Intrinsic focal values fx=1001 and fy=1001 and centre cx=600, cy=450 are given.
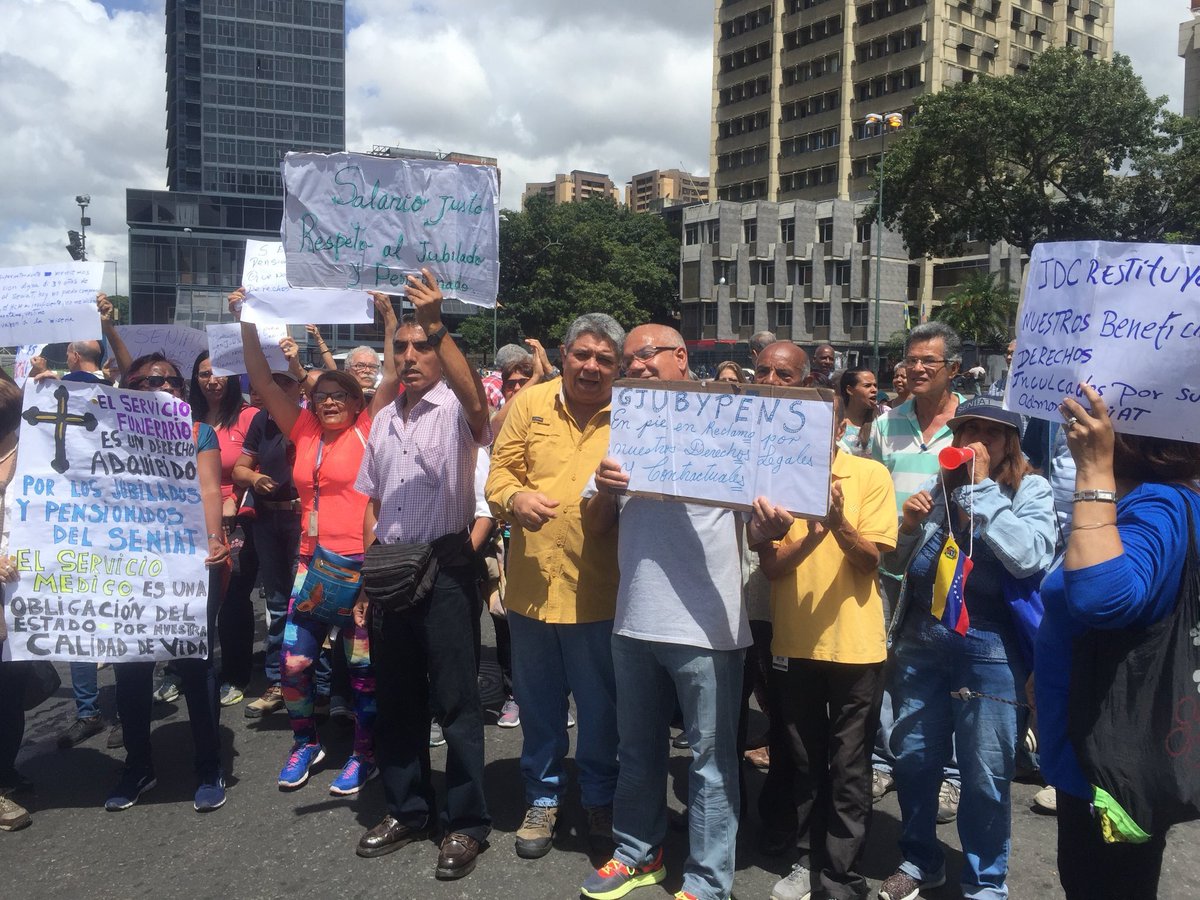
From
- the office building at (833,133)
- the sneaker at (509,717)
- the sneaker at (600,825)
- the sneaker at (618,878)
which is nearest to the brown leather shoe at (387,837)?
the sneaker at (600,825)

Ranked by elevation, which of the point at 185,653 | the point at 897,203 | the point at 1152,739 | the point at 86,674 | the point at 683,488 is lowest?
the point at 86,674

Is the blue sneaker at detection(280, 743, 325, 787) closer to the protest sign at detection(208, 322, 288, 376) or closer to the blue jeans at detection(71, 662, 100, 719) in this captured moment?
the blue jeans at detection(71, 662, 100, 719)

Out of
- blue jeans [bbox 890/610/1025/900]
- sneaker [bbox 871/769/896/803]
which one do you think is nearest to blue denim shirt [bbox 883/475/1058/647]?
blue jeans [bbox 890/610/1025/900]

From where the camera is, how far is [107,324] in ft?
21.0

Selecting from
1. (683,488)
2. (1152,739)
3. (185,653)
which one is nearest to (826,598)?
(683,488)

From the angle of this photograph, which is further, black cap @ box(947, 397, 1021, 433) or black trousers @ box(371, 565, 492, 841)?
black trousers @ box(371, 565, 492, 841)

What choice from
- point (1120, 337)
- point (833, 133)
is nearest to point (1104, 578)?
point (1120, 337)

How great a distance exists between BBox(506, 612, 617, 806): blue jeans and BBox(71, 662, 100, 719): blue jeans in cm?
277

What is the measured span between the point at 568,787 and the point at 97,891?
205 cm

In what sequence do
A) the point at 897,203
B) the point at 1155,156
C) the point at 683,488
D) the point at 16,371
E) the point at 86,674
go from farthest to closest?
1. the point at 897,203
2. the point at 1155,156
3. the point at 16,371
4. the point at 86,674
5. the point at 683,488

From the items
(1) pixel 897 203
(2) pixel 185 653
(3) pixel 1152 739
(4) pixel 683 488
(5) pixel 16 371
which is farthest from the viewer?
(1) pixel 897 203

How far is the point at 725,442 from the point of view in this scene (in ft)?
11.2

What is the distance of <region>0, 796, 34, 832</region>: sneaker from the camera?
4.31m

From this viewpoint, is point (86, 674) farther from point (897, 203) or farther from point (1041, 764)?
point (897, 203)
